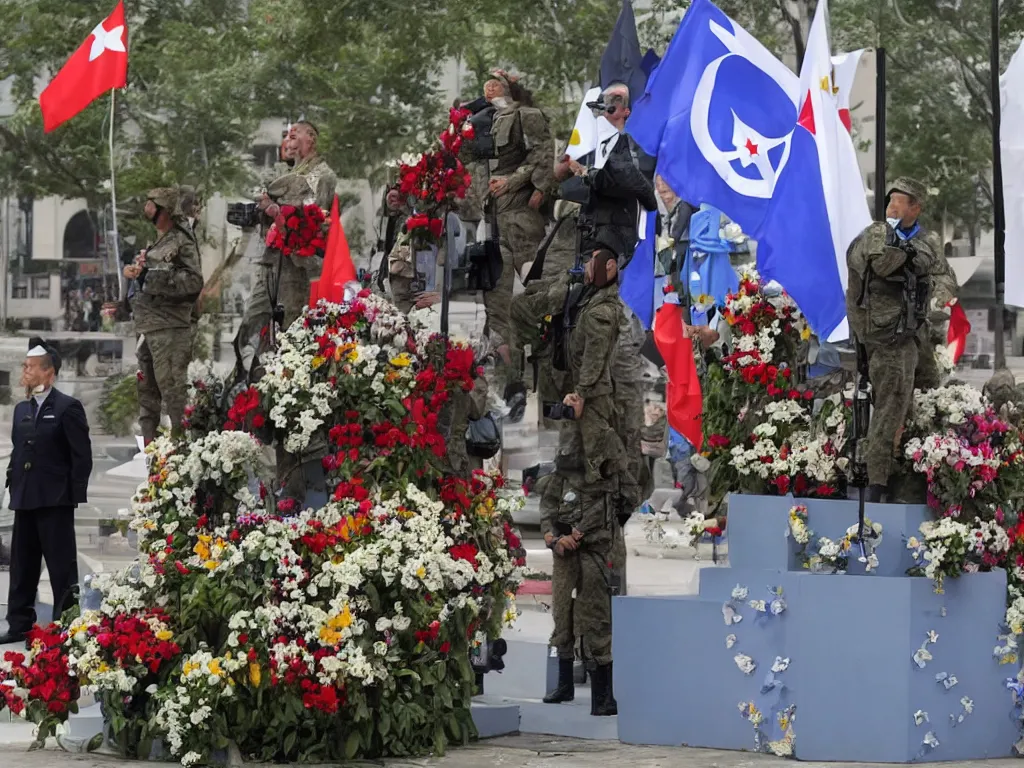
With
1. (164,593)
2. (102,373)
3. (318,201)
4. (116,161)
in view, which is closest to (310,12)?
(116,161)

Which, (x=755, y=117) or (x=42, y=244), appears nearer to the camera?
(x=755, y=117)

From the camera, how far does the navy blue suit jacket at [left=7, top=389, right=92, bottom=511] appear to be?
1351 cm

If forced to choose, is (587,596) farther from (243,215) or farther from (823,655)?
(243,215)

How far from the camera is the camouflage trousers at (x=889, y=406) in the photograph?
1121 cm

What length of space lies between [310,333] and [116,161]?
1951 cm

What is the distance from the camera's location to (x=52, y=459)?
1358cm

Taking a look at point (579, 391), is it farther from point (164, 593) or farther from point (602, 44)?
point (602, 44)

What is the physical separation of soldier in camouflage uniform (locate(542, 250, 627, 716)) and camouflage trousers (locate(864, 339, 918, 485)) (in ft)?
5.29

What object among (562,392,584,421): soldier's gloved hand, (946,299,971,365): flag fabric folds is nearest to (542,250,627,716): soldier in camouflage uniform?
(562,392,584,421): soldier's gloved hand

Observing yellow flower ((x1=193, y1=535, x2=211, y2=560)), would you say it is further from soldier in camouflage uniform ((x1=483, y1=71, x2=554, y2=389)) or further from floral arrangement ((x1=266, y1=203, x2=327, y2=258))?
floral arrangement ((x1=266, y1=203, x2=327, y2=258))

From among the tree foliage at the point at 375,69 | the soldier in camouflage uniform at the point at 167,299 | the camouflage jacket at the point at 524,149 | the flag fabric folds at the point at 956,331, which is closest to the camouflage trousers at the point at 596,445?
the camouflage jacket at the point at 524,149

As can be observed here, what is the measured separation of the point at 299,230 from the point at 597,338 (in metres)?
2.80

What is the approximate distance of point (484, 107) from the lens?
14.1 metres

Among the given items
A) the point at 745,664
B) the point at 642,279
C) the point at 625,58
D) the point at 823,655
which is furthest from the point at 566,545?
the point at 625,58
